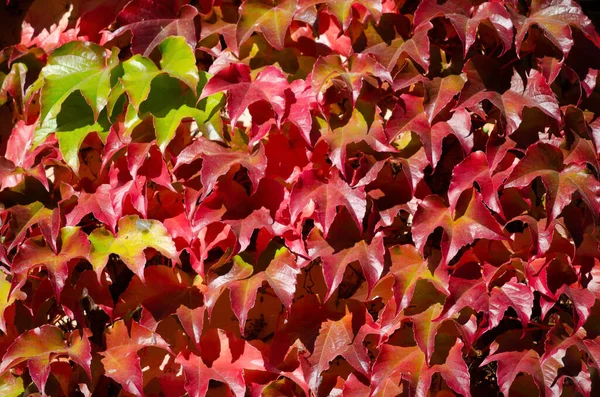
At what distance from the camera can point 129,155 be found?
64.7 inches

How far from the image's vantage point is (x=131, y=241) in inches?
65.0

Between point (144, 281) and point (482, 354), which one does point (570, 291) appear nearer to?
point (482, 354)

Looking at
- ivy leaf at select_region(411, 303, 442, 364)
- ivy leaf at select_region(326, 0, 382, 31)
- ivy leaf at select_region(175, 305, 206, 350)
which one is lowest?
ivy leaf at select_region(175, 305, 206, 350)

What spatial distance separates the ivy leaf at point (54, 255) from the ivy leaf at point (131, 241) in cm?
3

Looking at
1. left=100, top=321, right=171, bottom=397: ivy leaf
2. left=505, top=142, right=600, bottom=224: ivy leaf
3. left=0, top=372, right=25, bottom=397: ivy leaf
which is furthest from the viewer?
left=0, top=372, right=25, bottom=397: ivy leaf

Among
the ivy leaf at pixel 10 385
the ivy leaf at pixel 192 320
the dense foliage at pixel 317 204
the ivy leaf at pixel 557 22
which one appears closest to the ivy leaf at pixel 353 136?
the dense foliage at pixel 317 204

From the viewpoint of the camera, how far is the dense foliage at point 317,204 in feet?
5.19

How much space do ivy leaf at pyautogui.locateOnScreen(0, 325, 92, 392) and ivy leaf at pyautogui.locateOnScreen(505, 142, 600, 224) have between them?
95cm

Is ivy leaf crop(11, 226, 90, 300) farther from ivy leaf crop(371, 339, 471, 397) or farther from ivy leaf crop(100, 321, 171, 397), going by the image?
ivy leaf crop(371, 339, 471, 397)

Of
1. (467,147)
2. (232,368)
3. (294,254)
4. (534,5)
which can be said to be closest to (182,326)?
(232,368)

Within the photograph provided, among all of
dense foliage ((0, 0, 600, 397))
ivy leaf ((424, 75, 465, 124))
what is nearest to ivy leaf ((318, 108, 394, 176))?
dense foliage ((0, 0, 600, 397))

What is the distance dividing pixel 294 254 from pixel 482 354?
0.49 m

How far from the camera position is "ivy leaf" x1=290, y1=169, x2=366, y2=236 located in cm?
157

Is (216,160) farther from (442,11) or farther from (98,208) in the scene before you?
(442,11)
